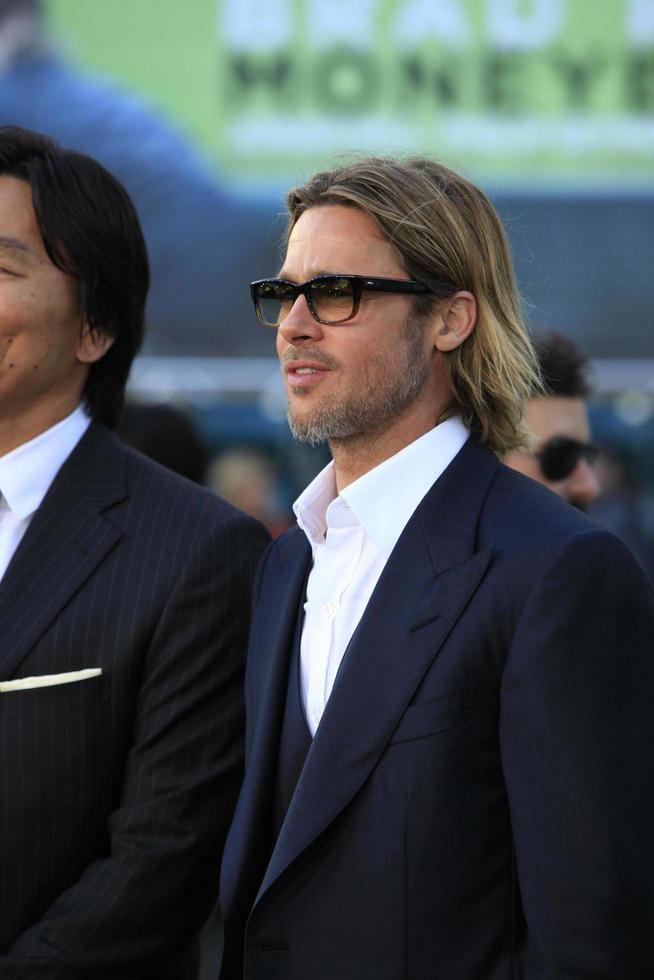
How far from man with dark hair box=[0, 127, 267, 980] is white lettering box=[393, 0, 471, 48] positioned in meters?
9.09

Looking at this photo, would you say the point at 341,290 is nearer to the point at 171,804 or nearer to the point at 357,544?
the point at 357,544

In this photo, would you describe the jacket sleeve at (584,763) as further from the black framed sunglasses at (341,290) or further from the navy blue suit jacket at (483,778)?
the black framed sunglasses at (341,290)

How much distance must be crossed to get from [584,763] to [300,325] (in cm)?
97

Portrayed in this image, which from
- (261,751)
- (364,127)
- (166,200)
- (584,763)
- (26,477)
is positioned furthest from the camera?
(364,127)

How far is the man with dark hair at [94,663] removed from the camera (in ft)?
8.30

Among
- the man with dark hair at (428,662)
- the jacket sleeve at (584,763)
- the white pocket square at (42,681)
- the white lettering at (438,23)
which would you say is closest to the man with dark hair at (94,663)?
the white pocket square at (42,681)

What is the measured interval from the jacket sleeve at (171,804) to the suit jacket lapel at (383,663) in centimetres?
36

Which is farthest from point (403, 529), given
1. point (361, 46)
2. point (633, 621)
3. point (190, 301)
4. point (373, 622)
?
point (361, 46)

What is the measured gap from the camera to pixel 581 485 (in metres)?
3.77

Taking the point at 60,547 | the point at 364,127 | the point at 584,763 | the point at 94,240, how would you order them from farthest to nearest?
the point at 364,127 < the point at 94,240 < the point at 60,547 < the point at 584,763

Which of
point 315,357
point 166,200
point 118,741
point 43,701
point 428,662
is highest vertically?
point 166,200

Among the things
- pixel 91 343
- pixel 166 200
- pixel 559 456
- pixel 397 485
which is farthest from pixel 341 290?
pixel 166 200

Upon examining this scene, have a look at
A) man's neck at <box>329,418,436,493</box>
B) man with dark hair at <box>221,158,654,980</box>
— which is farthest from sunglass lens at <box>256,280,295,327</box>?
man's neck at <box>329,418,436,493</box>

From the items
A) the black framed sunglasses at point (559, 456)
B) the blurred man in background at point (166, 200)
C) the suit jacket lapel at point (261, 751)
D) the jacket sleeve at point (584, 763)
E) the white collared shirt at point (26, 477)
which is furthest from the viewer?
the blurred man in background at point (166, 200)
